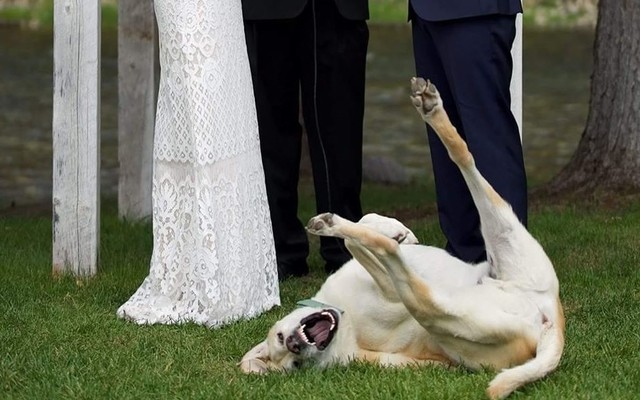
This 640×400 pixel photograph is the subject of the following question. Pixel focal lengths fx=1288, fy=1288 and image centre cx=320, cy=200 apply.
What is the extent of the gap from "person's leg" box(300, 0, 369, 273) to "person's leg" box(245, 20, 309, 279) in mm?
70

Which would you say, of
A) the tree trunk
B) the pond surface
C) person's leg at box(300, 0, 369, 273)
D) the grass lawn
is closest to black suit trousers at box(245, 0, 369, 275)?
person's leg at box(300, 0, 369, 273)

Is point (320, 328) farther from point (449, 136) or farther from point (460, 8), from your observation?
point (460, 8)

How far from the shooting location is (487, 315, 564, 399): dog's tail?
3.75 meters

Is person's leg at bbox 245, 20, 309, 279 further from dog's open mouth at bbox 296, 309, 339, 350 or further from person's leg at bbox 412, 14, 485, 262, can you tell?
dog's open mouth at bbox 296, 309, 339, 350

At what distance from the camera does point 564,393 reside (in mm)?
3854

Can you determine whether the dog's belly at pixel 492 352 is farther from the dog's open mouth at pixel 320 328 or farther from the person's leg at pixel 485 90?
the person's leg at pixel 485 90

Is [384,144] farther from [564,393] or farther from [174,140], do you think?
[564,393]

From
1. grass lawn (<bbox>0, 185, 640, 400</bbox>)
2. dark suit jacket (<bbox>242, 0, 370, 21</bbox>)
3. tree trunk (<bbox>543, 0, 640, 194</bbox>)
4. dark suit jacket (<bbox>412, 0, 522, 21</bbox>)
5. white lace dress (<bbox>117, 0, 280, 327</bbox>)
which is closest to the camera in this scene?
grass lawn (<bbox>0, 185, 640, 400</bbox>)

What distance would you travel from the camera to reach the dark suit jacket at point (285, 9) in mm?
5375

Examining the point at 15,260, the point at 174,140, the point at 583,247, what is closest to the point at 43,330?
the point at 174,140

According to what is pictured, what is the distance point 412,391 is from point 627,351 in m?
0.91

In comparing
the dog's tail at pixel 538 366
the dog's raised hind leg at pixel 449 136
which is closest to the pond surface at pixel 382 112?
the dog's raised hind leg at pixel 449 136

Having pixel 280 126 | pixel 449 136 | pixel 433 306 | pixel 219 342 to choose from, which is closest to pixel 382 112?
pixel 280 126

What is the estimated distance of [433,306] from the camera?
395cm
